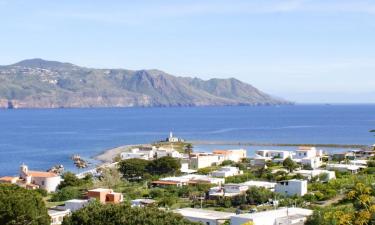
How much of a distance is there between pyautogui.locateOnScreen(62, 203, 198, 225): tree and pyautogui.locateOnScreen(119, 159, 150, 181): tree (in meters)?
20.6

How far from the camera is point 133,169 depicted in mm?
37438

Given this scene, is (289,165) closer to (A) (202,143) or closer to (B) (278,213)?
(B) (278,213)

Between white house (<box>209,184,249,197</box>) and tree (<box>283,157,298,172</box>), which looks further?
tree (<box>283,157,298,172</box>)

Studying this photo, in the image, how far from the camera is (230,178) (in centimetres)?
3294

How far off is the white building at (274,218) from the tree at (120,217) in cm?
323

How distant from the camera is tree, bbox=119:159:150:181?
3744cm

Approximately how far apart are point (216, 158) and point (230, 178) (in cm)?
1150

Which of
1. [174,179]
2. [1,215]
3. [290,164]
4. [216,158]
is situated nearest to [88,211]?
[1,215]

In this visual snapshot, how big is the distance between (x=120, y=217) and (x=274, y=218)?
20.7 ft

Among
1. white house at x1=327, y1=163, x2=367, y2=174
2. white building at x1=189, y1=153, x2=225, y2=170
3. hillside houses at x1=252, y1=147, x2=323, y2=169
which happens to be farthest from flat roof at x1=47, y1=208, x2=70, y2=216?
hillside houses at x1=252, y1=147, x2=323, y2=169

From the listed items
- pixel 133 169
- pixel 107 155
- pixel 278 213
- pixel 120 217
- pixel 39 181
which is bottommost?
pixel 107 155

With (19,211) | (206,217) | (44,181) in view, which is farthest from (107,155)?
(19,211)

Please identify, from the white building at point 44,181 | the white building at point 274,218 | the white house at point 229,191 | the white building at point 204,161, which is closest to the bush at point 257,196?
the white house at point 229,191

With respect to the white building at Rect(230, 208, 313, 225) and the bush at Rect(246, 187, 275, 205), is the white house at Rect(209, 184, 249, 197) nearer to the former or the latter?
the bush at Rect(246, 187, 275, 205)
